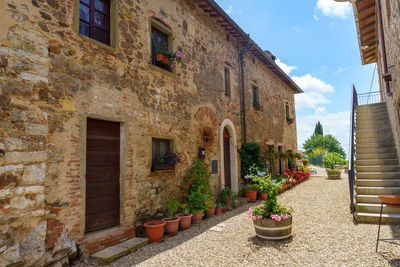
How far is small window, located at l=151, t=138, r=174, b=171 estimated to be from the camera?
17.8 ft

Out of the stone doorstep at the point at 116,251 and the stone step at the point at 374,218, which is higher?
the stone step at the point at 374,218

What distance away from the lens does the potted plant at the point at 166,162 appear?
5.36m

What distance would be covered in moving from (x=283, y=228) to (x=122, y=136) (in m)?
3.32

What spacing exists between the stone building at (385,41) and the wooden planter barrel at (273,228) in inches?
148

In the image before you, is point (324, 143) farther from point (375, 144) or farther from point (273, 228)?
point (273, 228)

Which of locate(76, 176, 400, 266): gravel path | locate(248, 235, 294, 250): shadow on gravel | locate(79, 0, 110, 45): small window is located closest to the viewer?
locate(76, 176, 400, 266): gravel path

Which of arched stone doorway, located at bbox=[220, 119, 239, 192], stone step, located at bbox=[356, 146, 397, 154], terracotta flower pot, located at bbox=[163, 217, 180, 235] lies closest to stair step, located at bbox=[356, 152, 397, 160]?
stone step, located at bbox=[356, 146, 397, 154]

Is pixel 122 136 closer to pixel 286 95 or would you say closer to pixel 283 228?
pixel 283 228

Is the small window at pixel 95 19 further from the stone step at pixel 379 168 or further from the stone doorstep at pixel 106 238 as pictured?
the stone step at pixel 379 168

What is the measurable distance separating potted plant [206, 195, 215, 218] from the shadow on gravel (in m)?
1.70

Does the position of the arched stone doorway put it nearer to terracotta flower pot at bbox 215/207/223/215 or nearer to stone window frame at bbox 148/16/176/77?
terracotta flower pot at bbox 215/207/223/215

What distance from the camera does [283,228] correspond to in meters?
4.32

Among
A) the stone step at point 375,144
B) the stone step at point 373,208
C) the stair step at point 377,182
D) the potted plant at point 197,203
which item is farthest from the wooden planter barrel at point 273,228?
the stone step at point 375,144

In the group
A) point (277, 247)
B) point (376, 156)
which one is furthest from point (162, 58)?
point (376, 156)
